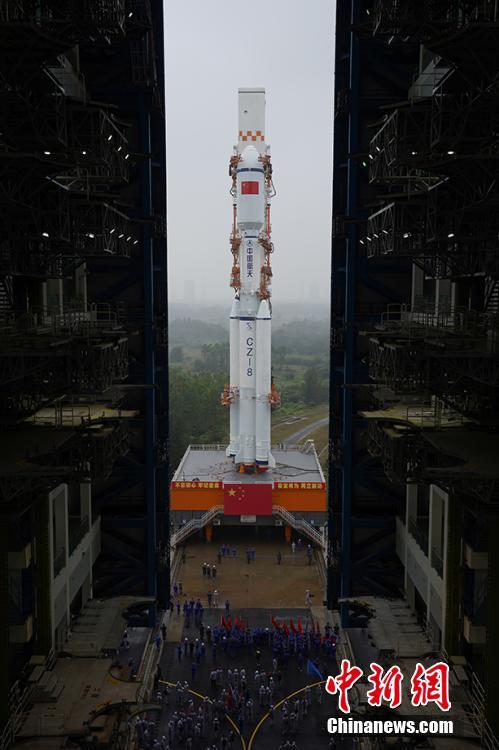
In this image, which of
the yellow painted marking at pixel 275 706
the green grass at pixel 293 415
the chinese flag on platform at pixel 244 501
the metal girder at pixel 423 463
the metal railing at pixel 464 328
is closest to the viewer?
the metal girder at pixel 423 463

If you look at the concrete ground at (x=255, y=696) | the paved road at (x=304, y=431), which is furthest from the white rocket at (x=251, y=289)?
the paved road at (x=304, y=431)

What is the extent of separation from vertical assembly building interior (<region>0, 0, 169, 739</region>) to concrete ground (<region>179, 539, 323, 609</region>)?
7.19 metres

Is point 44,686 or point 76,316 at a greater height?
point 76,316

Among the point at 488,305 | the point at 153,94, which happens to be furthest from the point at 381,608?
the point at 153,94

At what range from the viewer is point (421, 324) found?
17.0 metres

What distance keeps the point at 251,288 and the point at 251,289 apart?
1.9 inches

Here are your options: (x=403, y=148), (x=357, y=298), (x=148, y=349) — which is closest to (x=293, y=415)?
(x=357, y=298)

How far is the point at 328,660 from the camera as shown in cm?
2267

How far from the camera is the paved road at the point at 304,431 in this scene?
240 feet

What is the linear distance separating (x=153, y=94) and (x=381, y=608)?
1547 centimetres

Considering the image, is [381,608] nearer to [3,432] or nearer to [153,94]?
[3,432]

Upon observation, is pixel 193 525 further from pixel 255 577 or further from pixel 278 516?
pixel 255 577

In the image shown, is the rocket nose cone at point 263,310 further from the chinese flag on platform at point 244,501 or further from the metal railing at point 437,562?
the metal railing at point 437,562

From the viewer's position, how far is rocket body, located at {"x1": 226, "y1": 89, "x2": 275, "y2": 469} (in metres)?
34.2
